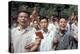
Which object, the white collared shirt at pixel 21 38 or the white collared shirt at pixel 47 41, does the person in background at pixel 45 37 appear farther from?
the white collared shirt at pixel 21 38

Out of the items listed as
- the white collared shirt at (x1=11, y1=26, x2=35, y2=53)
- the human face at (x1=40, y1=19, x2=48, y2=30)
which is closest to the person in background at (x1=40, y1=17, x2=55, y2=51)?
the human face at (x1=40, y1=19, x2=48, y2=30)

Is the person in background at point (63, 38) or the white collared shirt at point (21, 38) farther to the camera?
the person in background at point (63, 38)

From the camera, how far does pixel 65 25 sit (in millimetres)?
1610

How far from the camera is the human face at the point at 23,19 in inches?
57.8

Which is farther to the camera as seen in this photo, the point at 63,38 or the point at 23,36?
the point at 63,38

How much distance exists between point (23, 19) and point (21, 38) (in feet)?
0.56

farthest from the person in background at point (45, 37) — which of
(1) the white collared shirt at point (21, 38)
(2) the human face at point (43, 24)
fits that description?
(1) the white collared shirt at point (21, 38)

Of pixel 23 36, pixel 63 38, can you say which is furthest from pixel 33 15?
pixel 63 38

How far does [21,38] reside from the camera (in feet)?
4.80

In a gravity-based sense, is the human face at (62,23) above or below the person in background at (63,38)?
above

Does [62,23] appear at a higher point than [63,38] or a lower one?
higher

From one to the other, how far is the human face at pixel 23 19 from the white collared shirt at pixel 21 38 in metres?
0.05

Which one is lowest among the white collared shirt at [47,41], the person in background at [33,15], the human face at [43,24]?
the white collared shirt at [47,41]

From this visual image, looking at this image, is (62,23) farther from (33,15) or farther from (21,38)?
(21,38)
